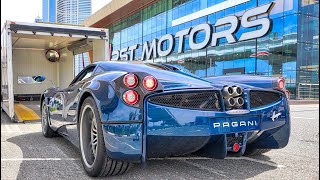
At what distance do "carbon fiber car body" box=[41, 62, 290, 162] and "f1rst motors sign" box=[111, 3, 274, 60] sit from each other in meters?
23.1

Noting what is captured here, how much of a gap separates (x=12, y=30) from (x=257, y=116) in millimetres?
6873

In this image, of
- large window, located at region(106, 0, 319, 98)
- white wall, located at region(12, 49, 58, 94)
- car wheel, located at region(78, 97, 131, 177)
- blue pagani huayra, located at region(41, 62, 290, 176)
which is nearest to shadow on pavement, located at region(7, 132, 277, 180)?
car wheel, located at region(78, 97, 131, 177)

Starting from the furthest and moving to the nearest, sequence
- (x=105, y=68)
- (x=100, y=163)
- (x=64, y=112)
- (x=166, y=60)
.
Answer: (x=166, y=60)
(x=64, y=112)
(x=105, y=68)
(x=100, y=163)

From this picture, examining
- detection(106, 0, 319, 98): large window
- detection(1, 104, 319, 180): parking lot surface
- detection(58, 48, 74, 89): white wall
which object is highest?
detection(106, 0, 319, 98): large window

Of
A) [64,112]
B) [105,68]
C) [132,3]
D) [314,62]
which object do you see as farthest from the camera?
[132,3]

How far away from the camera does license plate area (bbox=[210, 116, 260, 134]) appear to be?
286 centimetres

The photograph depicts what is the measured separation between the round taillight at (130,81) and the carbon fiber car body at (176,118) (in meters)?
0.04

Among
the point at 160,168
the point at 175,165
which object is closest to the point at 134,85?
the point at 160,168

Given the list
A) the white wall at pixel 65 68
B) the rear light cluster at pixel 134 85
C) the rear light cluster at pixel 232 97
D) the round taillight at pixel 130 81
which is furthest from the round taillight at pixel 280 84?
the white wall at pixel 65 68

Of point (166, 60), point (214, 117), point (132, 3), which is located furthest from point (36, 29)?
point (132, 3)

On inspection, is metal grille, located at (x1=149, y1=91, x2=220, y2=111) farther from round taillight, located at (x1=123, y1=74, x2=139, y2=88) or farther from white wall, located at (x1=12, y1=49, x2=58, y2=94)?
white wall, located at (x1=12, y1=49, x2=58, y2=94)

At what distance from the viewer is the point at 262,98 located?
3.33 m

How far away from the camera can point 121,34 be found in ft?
163

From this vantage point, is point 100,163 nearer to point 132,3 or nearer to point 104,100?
point 104,100
